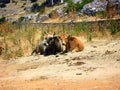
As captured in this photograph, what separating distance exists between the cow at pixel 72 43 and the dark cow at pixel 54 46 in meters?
0.27

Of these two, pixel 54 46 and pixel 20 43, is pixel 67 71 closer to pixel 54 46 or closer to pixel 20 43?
pixel 54 46

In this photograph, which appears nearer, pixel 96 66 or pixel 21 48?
pixel 96 66

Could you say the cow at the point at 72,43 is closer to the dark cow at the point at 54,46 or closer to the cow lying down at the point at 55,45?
the cow lying down at the point at 55,45

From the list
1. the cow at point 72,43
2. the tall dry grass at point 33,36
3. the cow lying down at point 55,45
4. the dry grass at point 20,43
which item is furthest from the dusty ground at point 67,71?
the tall dry grass at point 33,36

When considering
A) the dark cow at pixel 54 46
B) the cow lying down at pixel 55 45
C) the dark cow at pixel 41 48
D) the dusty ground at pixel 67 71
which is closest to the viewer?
the dusty ground at pixel 67 71

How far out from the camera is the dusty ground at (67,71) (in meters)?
10.3

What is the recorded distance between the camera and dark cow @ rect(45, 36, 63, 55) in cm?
1729

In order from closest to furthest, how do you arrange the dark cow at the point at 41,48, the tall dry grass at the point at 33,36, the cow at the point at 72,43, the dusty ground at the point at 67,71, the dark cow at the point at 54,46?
the dusty ground at the point at 67,71 → the cow at the point at 72,43 → the dark cow at the point at 54,46 → the dark cow at the point at 41,48 → the tall dry grass at the point at 33,36

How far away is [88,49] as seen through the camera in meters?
16.4

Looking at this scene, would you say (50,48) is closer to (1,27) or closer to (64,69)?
(64,69)

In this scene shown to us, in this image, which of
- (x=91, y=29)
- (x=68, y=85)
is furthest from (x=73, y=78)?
(x=91, y=29)

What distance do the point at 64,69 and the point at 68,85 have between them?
2277 mm

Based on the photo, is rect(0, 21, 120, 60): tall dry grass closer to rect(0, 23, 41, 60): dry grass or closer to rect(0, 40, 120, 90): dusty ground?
rect(0, 23, 41, 60): dry grass

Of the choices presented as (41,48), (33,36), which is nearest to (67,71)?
(41,48)
